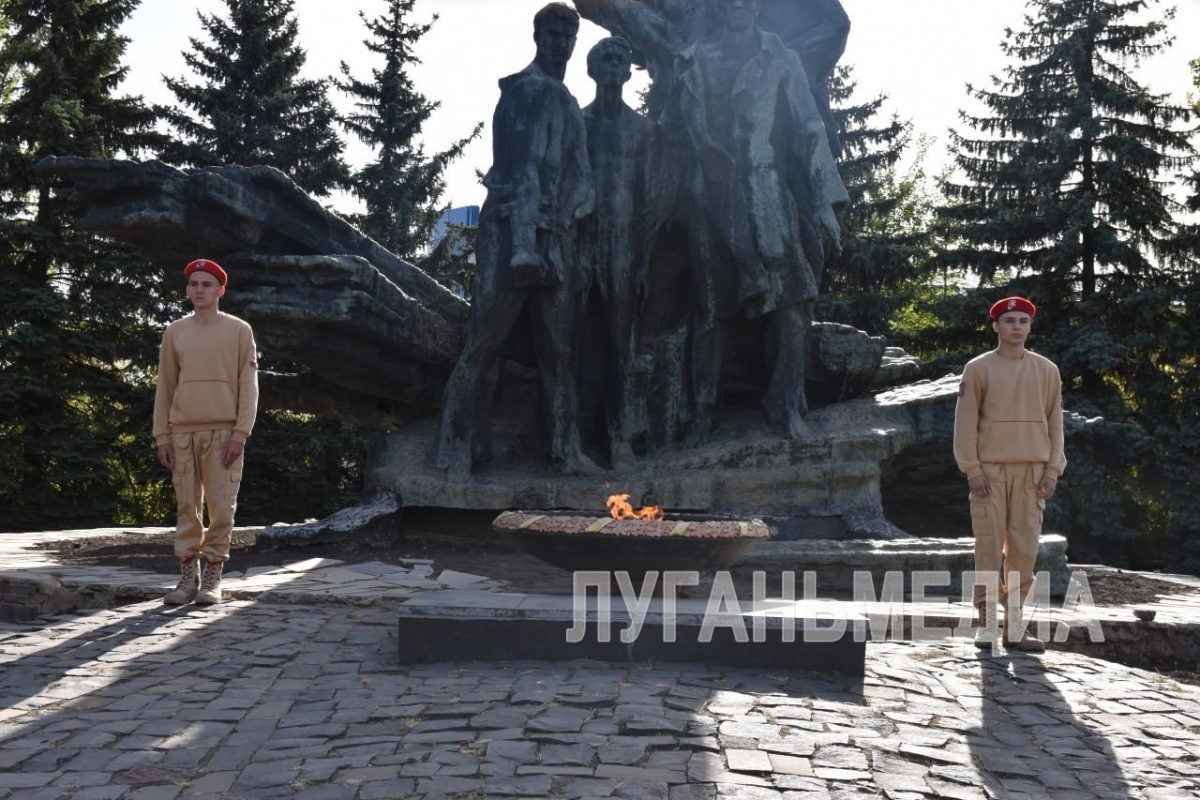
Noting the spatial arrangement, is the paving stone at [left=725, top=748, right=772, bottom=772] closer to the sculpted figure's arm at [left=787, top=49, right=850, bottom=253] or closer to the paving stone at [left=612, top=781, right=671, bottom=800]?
the paving stone at [left=612, top=781, right=671, bottom=800]

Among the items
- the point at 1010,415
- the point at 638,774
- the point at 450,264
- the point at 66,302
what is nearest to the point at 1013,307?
the point at 1010,415

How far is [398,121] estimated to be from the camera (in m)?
21.5

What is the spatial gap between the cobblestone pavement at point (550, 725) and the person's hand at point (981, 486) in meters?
0.78

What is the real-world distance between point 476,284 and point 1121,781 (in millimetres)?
5968

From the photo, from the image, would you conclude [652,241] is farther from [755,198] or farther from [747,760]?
[747,760]

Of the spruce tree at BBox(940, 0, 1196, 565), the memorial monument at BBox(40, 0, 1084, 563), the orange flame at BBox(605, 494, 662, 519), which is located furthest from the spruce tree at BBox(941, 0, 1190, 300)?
the orange flame at BBox(605, 494, 662, 519)

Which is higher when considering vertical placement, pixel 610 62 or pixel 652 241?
pixel 610 62

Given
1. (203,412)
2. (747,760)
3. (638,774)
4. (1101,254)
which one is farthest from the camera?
(1101,254)

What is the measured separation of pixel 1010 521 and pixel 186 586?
4366 millimetres

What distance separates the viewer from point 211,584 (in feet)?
18.3

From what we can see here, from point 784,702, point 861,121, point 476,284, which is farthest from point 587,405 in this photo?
point 861,121

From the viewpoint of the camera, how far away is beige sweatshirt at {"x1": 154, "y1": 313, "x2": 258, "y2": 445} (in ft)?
17.7

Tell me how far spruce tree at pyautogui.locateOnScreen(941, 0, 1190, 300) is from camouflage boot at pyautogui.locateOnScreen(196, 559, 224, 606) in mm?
13784

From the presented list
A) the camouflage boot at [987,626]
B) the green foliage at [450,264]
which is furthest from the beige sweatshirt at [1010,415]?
the green foliage at [450,264]
